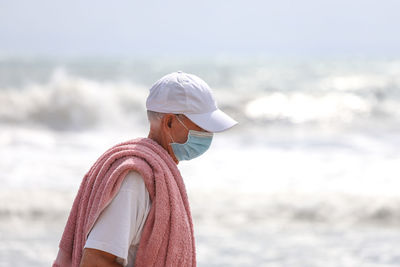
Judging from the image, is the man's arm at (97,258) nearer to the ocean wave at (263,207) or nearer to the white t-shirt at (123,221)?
the white t-shirt at (123,221)

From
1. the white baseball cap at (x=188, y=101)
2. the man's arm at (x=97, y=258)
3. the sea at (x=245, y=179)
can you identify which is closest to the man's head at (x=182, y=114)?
the white baseball cap at (x=188, y=101)

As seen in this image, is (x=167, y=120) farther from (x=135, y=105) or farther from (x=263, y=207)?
(x=135, y=105)

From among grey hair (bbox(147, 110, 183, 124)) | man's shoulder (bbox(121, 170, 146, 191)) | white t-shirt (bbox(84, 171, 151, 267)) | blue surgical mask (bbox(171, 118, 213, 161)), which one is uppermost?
grey hair (bbox(147, 110, 183, 124))

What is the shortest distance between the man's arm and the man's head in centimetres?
36

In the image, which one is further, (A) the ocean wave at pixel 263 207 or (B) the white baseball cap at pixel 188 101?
(A) the ocean wave at pixel 263 207

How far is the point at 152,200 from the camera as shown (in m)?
1.73

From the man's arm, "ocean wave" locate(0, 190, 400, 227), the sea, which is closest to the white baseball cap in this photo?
the man's arm

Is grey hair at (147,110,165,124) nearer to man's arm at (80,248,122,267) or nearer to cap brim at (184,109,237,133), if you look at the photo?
cap brim at (184,109,237,133)

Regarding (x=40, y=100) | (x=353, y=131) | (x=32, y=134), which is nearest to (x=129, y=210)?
(x=32, y=134)

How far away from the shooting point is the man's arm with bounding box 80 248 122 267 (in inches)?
65.2

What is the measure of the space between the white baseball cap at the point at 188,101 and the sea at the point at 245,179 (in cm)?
384

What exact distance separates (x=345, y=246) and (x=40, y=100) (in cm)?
1449

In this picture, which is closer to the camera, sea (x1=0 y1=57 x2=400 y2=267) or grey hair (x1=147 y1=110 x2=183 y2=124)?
grey hair (x1=147 y1=110 x2=183 y2=124)

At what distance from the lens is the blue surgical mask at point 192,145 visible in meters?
1.86
